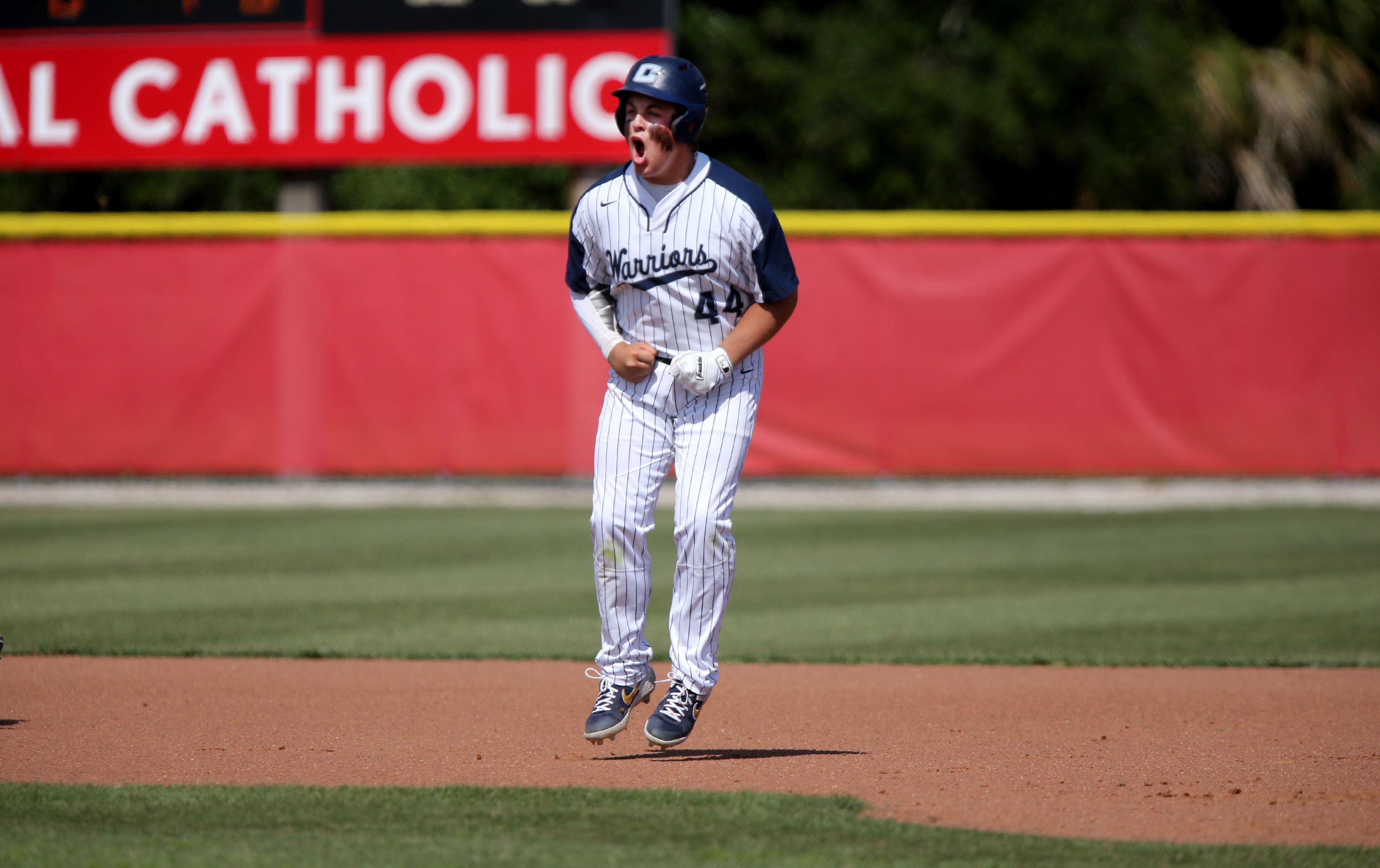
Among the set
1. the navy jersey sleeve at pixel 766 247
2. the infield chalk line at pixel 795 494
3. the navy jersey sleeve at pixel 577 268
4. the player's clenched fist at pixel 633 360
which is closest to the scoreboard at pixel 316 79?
the infield chalk line at pixel 795 494

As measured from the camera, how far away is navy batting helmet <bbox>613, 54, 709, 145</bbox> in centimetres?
409

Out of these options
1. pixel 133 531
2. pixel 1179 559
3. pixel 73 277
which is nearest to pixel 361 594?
pixel 133 531

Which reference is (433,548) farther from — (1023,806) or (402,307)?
(1023,806)

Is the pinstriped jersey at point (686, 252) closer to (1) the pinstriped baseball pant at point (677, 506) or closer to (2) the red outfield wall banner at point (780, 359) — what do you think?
(1) the pinstriped baseball pant at point (677, 506)

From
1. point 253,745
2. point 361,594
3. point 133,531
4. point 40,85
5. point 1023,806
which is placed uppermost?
point 40,85

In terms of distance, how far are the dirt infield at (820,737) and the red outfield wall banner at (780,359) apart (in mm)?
6391

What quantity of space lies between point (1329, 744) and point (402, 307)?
9.19 meters

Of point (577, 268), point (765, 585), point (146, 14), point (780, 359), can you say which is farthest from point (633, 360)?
point (146, 14)

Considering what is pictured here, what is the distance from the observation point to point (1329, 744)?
4.58 m

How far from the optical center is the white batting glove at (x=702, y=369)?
4.10m

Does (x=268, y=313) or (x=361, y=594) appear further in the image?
(x=268, y=313)

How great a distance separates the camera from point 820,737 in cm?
469

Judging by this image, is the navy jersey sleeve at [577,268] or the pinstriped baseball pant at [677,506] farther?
the navy jersey sleeve at [577,268]

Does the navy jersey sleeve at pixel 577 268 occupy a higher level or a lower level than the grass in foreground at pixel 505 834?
higher
